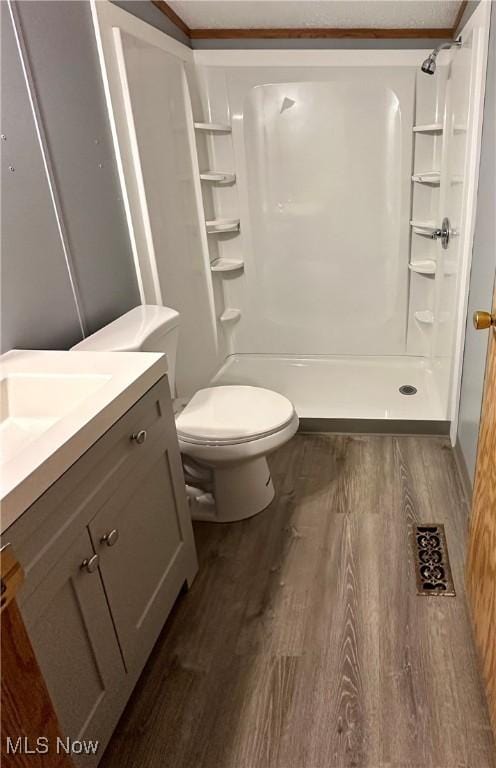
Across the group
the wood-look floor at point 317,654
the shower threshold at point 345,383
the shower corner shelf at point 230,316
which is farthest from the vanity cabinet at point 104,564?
the shower corner shelf at point 230,316

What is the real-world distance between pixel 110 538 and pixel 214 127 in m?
2.40

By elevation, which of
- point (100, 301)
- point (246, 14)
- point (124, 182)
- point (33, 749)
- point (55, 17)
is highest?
point (246, 14)

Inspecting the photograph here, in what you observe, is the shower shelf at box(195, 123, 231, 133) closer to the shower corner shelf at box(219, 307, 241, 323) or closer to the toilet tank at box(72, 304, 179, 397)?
the shower corner shelf at box(219, 307, 241, 323)

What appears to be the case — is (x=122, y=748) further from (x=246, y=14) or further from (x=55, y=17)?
(x=246, y=14)

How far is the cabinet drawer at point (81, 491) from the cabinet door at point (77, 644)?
1.6 inches

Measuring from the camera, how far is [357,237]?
10.2ft

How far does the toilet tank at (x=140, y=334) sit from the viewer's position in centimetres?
161

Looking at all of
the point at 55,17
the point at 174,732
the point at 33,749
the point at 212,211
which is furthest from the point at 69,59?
the point at 174,732

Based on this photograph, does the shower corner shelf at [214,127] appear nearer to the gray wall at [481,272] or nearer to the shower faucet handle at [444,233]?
the shower faucet handle at [444,233]

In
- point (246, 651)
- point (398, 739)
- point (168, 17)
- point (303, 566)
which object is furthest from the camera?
point (168, 17)

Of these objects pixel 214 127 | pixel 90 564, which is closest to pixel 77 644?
pixel 90 564

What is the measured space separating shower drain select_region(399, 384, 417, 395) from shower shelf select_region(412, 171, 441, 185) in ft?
3.66

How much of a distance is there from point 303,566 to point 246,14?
96.4 inches

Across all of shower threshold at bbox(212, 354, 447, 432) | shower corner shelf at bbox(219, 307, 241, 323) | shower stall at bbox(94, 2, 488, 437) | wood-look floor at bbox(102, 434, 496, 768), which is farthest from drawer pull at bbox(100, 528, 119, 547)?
shower corner shelf at bbox(219, 307, 241, 323)
